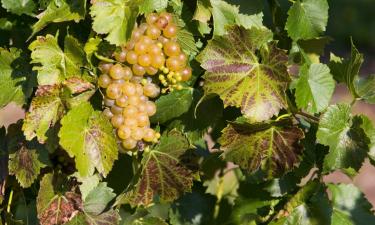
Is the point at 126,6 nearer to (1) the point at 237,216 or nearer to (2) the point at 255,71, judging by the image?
(2) the point at 255,71

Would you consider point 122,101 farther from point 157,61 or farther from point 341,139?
point 341,139

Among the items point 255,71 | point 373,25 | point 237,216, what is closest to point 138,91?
point 255,71

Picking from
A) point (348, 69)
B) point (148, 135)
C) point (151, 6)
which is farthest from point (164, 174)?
point (348, 69)

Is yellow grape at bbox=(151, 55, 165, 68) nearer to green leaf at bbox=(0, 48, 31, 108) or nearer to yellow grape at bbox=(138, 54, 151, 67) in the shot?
yellow grape at bbox=(138, 54, 151, 67)

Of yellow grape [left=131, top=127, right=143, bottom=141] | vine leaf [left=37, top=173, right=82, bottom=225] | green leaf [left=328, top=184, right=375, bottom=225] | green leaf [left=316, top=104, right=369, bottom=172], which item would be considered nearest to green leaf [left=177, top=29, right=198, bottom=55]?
yellow grape [left=131, top=127, right=143, bottom=141]

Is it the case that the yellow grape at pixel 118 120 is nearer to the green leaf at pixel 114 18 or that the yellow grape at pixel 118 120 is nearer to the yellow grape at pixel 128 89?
the yellow grape at pixel 128 89

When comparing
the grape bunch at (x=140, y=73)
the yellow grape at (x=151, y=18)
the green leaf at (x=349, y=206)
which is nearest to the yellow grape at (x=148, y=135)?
the grape bunch at (x=140, y=73)
